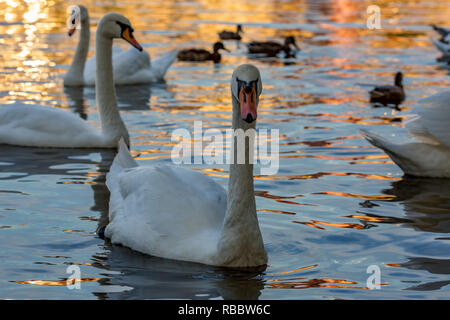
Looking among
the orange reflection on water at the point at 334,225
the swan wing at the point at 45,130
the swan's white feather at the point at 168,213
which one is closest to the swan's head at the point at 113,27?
the swan wing at the point at 45,130

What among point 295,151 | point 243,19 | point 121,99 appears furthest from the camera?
point 243,19

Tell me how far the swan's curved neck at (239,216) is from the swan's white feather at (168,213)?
5.8 inches

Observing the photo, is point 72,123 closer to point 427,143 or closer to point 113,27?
point 113,27

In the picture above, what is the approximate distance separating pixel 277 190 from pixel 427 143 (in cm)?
189

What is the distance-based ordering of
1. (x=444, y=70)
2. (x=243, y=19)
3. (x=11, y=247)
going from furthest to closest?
(x=243, y=19)
(x=444, y=70)
(x=11, y=247)

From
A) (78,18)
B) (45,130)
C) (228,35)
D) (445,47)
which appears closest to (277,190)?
(45,130)

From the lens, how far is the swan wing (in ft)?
38.9

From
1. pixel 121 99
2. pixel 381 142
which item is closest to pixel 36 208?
pixel 381 142

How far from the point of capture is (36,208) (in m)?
8.93

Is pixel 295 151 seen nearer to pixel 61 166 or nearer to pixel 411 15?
pixel 61 166

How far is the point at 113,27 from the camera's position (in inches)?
483
